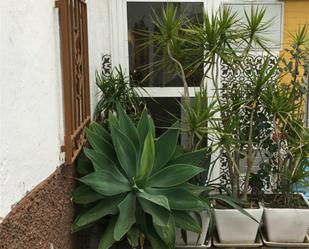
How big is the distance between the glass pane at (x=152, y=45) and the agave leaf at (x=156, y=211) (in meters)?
1.44

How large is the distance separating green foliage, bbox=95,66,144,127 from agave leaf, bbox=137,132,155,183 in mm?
948

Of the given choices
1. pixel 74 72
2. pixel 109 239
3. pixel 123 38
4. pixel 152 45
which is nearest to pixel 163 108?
pixel 152 45

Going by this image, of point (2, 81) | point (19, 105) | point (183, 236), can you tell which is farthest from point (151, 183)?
point (2, 81)

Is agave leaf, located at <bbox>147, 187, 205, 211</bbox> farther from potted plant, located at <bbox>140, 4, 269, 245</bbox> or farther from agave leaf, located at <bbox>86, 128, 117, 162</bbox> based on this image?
→ potted plant, located at <bbox>140, 4, 269, 245</bbox>

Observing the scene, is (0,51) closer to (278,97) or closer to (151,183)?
(151,183)

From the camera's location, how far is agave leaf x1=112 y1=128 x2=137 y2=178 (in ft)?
7.59

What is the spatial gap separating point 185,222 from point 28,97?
1.26 metres

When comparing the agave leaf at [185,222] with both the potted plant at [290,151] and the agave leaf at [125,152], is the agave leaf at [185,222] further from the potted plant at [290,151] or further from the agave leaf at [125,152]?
the potted plant at [290,151]

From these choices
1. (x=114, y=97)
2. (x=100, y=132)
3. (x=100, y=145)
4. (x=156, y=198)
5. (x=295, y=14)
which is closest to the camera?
(x=156, y=198)

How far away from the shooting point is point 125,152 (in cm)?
234

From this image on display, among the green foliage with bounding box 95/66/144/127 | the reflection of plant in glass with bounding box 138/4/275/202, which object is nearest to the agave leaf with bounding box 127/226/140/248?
the reflection of plant in glass with bounding box 138/4/275/202

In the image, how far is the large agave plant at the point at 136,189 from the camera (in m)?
2.25

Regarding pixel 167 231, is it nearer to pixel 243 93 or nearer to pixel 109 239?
pixel 109 239

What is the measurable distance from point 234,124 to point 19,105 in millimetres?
1710
